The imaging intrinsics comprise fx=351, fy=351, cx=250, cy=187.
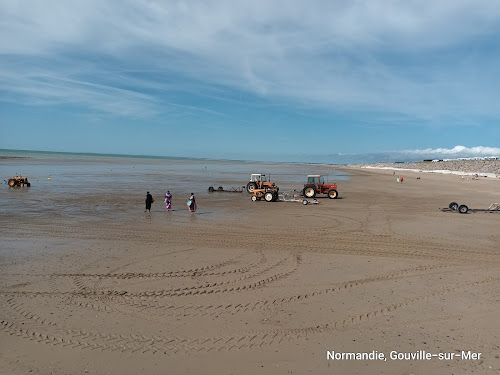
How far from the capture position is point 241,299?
6914 mm

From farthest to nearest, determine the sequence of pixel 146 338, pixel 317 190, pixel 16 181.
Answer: pixel 16 181
pixel 317 190
pixel 146 338

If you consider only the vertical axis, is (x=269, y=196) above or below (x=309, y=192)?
below

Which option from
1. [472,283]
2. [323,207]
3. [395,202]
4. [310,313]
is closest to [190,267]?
[310,313]

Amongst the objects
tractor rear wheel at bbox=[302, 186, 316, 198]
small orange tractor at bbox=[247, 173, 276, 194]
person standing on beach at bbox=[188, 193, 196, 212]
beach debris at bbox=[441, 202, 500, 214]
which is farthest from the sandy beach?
small orange tractor at bbox=[247, 173, 276, 194]

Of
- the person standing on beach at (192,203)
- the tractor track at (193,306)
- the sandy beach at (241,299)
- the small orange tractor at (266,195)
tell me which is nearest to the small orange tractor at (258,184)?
the small orange tractor at (266,195)

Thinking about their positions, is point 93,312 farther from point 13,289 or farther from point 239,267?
point 239,267

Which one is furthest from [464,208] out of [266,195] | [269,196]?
[266,195]

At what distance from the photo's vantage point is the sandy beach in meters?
5.01

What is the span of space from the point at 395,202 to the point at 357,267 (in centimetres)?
1556

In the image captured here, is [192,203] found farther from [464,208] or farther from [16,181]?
[16,181]

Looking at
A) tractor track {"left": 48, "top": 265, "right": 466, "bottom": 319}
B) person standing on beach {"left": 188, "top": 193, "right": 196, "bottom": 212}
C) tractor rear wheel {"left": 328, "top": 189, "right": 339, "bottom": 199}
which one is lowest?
tractor track {"left": 48, "top": 265, "right": 466, "bottom": 319}

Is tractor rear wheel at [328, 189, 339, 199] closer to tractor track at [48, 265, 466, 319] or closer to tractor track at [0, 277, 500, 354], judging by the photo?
tractor track at [48, 265, 466, 319]

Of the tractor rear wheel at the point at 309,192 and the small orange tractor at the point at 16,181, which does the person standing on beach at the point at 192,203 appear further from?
the small orange tractor at the point at 16,181

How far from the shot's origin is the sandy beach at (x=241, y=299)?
501 cm
